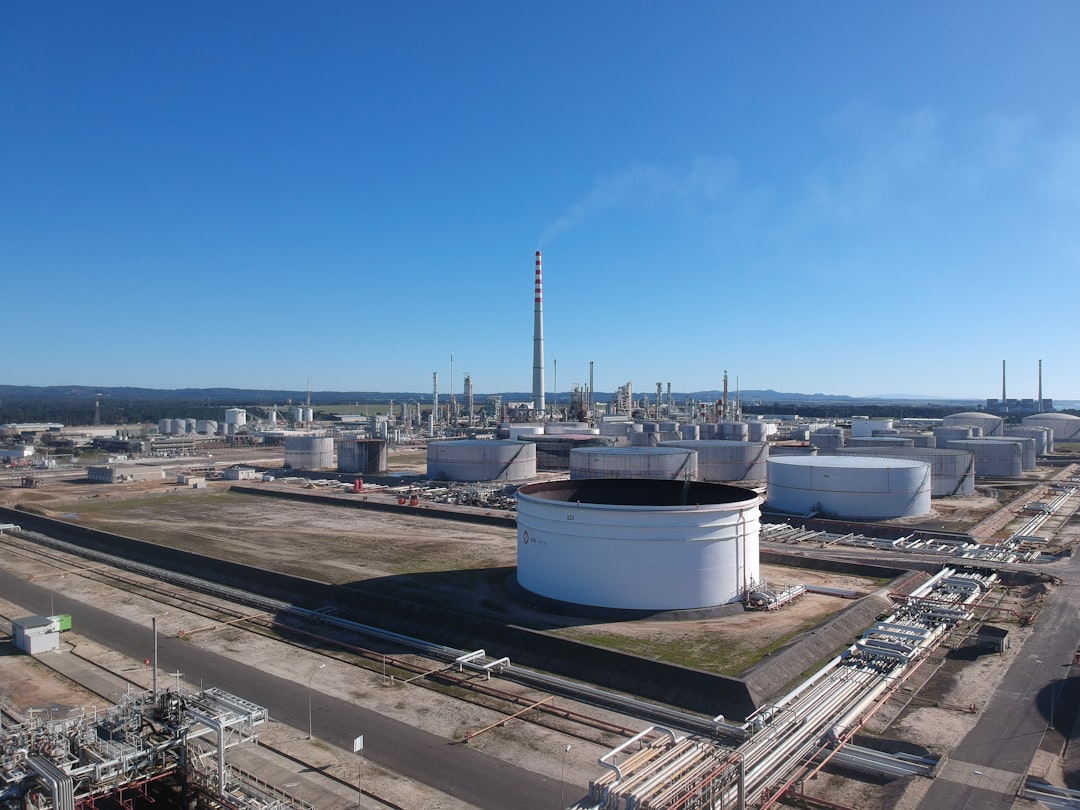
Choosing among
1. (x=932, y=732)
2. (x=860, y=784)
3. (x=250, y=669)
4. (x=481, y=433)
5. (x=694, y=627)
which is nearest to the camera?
(x=860, y=784)

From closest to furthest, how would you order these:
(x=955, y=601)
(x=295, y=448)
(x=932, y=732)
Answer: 1. (x=932, y=732)
2. (x=955, y=601)
3. (x=295, y=448)

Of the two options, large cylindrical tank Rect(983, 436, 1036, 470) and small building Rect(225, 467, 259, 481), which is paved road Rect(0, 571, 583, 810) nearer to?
small building Rect(225, 467, 259, 481)

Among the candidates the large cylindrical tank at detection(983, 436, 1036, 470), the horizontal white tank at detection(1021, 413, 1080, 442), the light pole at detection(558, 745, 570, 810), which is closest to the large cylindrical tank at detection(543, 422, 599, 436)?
the large cylindrical tank at detection(983, 436, 1036, 470)

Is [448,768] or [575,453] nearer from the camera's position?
[448,768]

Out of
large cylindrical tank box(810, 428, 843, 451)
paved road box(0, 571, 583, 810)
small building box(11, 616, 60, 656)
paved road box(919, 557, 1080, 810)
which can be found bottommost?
paved road box(0, 571, 583, 810)

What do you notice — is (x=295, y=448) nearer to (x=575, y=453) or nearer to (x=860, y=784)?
(x=575, y=453)

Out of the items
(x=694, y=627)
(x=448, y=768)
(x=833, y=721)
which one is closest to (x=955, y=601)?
(x=694, y=627)
